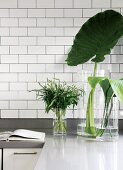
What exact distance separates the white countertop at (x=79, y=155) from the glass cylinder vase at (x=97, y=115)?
0.24ft

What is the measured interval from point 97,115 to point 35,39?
2.52 feet

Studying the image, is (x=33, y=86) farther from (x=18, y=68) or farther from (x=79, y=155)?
(x=79, y=155)

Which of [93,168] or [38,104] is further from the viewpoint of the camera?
[38,104]

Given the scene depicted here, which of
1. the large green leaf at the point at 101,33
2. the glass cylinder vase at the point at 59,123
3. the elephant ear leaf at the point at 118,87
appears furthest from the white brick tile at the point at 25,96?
the elephant ear leaf at the point at 118,87

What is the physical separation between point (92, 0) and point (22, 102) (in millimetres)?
871

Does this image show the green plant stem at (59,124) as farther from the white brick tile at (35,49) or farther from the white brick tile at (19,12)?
the white brick tile at (19,12)

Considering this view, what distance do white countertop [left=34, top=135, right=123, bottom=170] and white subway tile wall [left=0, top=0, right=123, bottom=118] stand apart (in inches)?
22.0

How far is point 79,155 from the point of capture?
5.87 feet

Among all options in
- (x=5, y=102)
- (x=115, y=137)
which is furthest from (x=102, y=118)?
(x=5, y=102)

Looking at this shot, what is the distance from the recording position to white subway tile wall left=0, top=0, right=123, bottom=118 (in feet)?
8.95

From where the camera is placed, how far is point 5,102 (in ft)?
8.93

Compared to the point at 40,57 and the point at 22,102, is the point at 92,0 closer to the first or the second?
the point at 40,57

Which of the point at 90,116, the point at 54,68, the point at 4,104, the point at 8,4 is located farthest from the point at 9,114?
the point at 8,4

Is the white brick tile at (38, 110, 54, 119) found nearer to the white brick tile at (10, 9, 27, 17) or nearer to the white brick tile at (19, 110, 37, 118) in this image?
the white brick tile at (19, 110, 37, 118)
